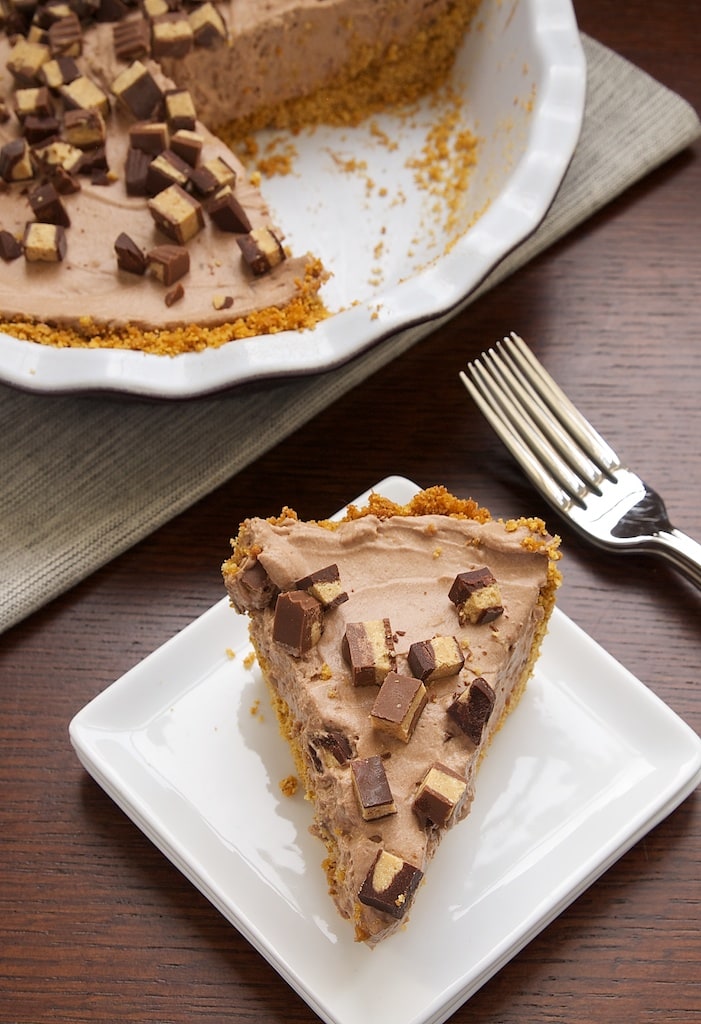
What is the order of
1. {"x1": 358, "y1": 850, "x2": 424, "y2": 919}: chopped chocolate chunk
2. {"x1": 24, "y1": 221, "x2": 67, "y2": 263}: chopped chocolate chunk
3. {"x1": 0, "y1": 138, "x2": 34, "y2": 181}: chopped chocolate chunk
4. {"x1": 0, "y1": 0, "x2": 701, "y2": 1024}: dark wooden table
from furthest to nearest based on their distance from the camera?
{"x1": 0, "y1": 138, "x2": 34, "y2": 181}: chopped chocolate chunk < {"x1": 24, "y1": 221, "x2": 67, "y2": 263}: chopped chocolate chunk < {"x1": 0, "y1": 0, "x2": 701, "y2": 1024}: dark wooden table < {"x1": 358, "y1": 850, "x2": 424, "y2": 919}: chopped chocolate chunk

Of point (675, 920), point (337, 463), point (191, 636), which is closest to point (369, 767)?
point (191, 636)

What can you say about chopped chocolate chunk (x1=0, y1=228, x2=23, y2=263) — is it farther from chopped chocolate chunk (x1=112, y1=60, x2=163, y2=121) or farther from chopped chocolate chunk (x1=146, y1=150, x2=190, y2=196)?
chopped chocolate chunk (x1=112, y1=60, x2=163, y2=121)

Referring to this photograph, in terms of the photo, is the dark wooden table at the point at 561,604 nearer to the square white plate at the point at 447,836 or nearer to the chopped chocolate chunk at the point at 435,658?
the square white plate at the point at 447,836

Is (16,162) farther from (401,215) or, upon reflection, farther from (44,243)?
(401,215)

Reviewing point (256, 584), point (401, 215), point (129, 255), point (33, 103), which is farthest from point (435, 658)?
point (33, 103)

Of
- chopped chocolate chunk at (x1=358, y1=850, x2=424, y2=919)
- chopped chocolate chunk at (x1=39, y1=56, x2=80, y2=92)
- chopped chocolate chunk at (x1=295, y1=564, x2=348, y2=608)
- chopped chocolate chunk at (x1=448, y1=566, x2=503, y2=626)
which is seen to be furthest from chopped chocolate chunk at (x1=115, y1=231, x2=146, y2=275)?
chopped chocolate chunk at (x1=358, y1=850, x2=424, y2=919)

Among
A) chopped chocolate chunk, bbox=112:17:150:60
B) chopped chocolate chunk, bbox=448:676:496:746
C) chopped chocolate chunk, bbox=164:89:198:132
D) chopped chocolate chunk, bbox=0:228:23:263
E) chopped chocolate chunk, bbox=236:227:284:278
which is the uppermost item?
chopped chocolate chunk, bbox=112:17:150:60

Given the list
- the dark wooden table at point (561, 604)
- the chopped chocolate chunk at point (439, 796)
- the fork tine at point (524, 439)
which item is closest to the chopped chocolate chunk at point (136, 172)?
the dark wooden table at point (561, 604)

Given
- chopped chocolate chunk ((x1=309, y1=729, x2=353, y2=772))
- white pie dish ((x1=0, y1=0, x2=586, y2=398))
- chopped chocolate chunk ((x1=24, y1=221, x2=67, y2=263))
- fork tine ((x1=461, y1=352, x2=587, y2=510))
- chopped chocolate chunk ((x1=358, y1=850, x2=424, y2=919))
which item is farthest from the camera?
chopped chocolate chunk ((x1=24, y1=221, x2=67, y2=263))
